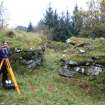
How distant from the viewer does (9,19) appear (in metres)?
47.3

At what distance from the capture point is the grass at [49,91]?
14.5 m

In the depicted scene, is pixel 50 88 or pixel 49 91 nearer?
pixel 49 91

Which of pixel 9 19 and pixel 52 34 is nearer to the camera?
pixel 52 34

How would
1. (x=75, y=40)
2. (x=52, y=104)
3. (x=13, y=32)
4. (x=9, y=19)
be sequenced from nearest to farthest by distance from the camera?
1. (x=52, y=104)
2. (x=13, y=32)
3. (x=75, y=40)
4. (x=9, y=19)

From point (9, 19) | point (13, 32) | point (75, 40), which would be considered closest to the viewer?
point (13, 32)

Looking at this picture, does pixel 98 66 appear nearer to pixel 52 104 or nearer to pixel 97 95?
pixel 97 95

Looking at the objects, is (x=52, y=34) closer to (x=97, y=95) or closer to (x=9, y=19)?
(x=9, y=19)

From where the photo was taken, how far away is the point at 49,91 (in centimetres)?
1596

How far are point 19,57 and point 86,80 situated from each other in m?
3.79

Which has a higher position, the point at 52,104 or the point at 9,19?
the point at 9,19

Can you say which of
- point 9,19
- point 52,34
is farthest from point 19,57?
point 9,19

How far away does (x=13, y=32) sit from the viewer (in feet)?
72.5

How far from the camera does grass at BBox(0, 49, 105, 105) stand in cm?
1454

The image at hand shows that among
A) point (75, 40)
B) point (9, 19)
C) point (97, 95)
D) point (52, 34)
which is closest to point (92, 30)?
point (52, 34)
